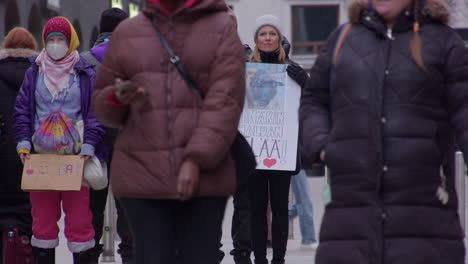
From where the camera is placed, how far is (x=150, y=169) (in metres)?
5.22

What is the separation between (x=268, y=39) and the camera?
8.92 metres

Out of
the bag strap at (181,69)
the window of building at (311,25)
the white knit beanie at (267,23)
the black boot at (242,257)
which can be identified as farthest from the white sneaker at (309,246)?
the window of building at (311,25)

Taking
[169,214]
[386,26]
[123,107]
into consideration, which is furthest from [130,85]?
[386,26]

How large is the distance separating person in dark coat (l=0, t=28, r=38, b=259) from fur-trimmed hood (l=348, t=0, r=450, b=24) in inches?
153

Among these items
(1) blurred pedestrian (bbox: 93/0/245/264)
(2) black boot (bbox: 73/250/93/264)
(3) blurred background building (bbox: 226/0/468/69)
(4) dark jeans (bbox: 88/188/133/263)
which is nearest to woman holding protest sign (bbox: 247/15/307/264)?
(4) dark jeans (bbox: 88/188/133/263)

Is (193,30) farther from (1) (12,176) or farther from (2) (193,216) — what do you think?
(1) (12,176)

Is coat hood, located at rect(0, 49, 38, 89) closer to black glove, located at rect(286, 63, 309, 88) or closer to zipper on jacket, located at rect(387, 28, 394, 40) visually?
black glove, located at rect(286, 63, 309, 88)

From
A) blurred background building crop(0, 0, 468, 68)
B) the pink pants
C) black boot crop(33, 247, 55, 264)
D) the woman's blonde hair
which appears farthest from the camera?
blurred background building crop(0, 0, 468, 68)

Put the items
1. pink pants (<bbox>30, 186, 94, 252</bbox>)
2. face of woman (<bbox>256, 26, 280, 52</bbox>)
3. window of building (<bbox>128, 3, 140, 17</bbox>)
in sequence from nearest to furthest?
pink pants (<bbox>30, 186, 94, 252</bbox>) < face of woman (<bbox>256, 26, 280, 52</bbox>) < window of building (<bbox>128, 3, 140, 17</bbox>)

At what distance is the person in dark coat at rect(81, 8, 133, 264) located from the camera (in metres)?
8.19

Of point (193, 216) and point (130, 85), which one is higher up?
point (130, 85)

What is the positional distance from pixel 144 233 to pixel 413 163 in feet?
3.97

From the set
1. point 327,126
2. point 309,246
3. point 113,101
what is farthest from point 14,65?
point 327,126

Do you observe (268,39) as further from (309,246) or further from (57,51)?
(309,246)
